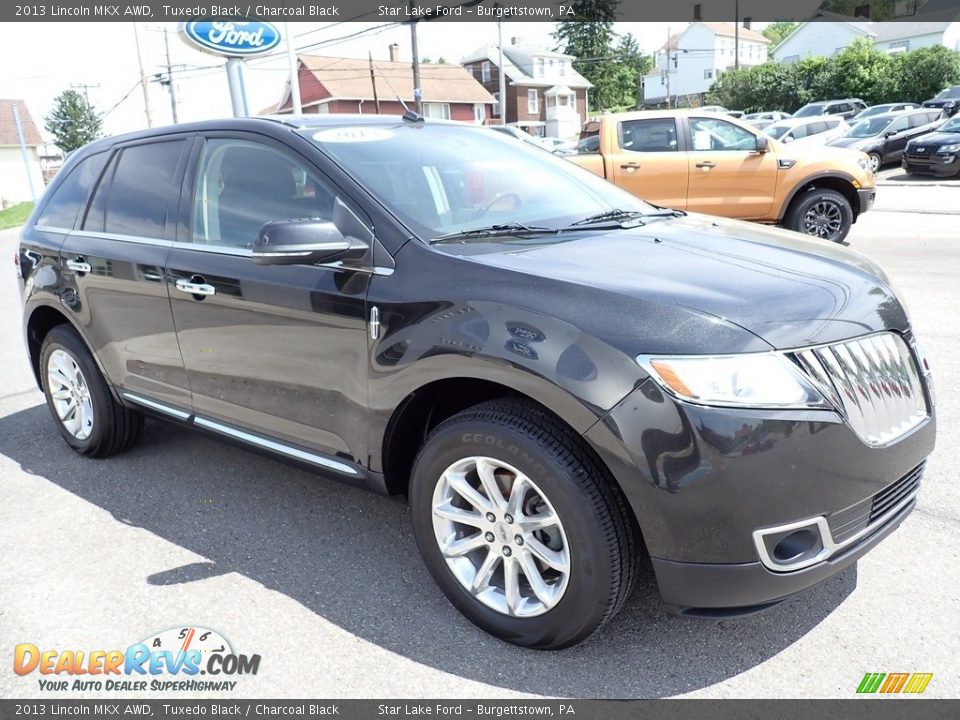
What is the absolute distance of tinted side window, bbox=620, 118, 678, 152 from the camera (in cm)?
1020

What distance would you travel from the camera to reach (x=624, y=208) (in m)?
3.54

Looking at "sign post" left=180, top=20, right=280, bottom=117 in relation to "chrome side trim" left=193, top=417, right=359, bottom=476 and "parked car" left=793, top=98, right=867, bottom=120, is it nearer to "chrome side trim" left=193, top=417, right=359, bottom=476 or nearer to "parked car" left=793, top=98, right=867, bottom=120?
"chrome side trim" left=193, top=417, right=359, bottom=476

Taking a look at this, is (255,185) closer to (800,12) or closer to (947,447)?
(947,447)

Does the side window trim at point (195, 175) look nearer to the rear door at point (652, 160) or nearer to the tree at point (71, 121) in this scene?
the rear door at point (652, 160)

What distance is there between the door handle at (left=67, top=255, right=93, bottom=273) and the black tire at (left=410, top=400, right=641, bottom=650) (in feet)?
8.19

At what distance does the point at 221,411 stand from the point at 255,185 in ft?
3.36

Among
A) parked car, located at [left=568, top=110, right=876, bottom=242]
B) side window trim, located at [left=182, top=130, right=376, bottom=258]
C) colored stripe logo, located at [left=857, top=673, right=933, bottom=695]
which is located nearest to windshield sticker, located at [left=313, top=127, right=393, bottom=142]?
side window trim, located at [left=182, top=130, right=376, bottom=258]

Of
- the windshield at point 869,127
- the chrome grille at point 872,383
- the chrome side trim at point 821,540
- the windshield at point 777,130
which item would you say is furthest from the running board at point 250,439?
the windshield at point 777,130

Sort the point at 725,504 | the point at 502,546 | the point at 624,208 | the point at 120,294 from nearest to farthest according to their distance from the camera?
the point at 725,504 < the point at 502,546 < the point at 624,208 < the point at 120,294

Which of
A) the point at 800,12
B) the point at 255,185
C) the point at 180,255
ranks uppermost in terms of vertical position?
the point at 800,12

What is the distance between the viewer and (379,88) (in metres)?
54.1

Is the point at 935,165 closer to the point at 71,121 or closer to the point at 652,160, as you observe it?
the point at 652,160

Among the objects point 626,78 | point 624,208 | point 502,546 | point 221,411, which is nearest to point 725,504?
point 502,546
